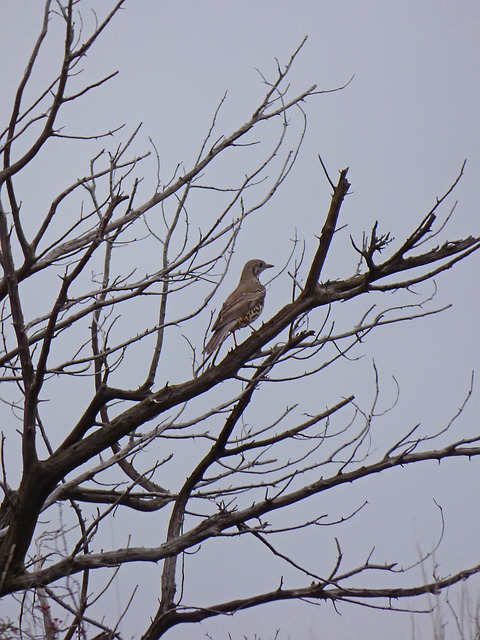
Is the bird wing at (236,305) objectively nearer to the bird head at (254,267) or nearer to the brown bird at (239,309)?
the brown bird at (239,309)

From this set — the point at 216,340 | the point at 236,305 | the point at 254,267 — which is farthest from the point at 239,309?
the point at 254,267

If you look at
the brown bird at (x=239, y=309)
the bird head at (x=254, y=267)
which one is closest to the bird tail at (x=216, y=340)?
the brown bird at (x=239, y=309)

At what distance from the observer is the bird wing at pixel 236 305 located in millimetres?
7235

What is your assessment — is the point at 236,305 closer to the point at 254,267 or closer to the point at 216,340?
the point at 216,340

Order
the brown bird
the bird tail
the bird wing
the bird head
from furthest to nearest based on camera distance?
1. the bird head
2. the bird wing
3. the brown bird
4. the bird tail

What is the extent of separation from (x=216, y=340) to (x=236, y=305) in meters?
1.53

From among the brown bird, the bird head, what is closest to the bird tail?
the brown bird

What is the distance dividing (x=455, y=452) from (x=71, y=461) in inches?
89.1

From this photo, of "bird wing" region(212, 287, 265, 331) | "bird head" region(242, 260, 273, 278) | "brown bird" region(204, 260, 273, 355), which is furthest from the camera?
"bird head" region(242, 260, 273, 278)

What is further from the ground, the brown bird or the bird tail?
the brown bird

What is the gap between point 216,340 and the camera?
6.40 metres

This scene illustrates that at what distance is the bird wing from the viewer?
724 cm

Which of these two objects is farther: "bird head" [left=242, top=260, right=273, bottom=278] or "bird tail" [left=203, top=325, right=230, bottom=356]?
"bird head" [left=242, top=260, right=273, bottom=278]

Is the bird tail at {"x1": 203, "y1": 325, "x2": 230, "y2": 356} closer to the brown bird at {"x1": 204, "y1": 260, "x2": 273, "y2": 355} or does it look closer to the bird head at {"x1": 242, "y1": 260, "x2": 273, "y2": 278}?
the brown bird at {"x1": 204, "y1": 260, "x2": 273, "y2": 355}
